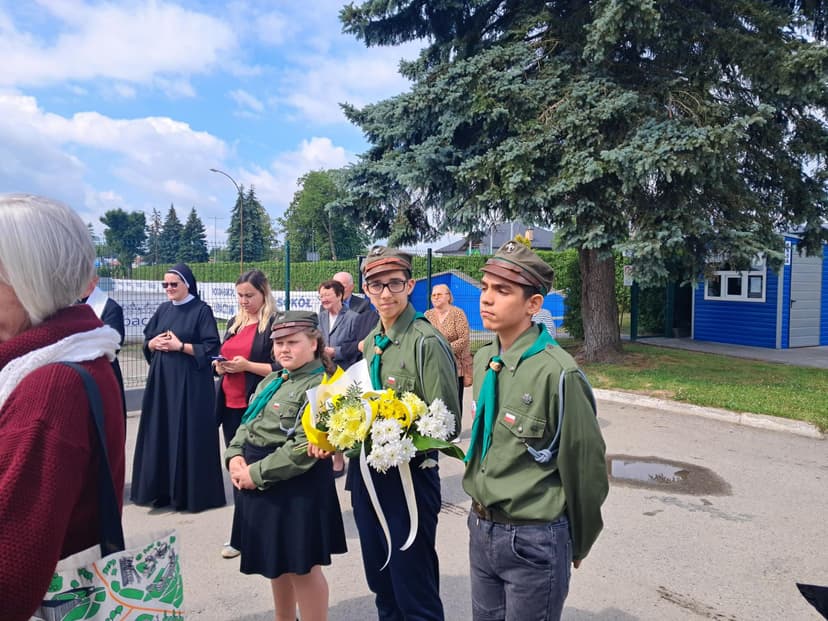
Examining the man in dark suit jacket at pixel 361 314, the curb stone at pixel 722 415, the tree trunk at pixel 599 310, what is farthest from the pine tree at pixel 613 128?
the man in dark suit jacket at pixel 361 314

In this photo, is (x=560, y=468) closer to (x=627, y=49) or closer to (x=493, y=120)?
(x=493, y=120)

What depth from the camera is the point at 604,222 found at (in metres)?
11.2

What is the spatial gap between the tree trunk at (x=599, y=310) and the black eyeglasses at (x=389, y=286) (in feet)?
34.5

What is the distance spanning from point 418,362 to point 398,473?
→ 0.53 metres

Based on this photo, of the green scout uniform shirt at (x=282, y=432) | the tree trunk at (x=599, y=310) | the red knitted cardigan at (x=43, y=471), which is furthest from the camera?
the tree trunk at (x=599, y=310)

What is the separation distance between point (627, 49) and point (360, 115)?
581 cm

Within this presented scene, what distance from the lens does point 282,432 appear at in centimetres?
306

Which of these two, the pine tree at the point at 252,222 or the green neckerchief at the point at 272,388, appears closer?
the green neckerchief at the point at 272,388

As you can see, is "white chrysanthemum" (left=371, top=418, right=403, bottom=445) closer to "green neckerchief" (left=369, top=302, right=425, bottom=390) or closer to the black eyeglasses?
"green neckerchief" (left=369, top=302, right=425, bottom=390)

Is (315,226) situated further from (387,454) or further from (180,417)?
(387,454)

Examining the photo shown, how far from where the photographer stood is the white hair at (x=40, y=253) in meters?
1.40

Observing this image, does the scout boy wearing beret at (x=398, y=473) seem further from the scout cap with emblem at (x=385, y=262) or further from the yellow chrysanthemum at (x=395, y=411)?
the yellow chrysanthemum at (x=395, y=411)

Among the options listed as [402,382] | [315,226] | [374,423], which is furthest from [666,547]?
[315,226]

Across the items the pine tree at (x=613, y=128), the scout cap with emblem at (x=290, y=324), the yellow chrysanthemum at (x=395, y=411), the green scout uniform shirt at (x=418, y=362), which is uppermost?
the pine tree at (x=613, y=128)
